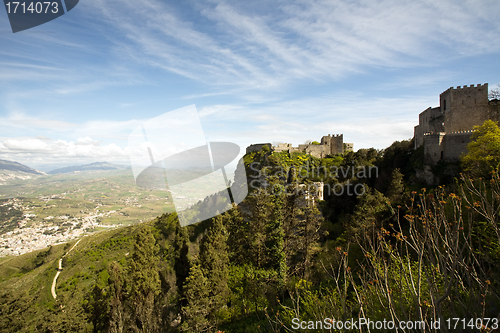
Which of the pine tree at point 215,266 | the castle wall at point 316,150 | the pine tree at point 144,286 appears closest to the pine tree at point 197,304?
the pine tree at point 215,266

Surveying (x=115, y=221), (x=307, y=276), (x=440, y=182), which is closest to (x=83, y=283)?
(x=115, y=221)

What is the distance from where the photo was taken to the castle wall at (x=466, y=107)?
72.9 ft

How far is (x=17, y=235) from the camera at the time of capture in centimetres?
3341

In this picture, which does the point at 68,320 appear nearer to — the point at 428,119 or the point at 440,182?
the point at 440,182

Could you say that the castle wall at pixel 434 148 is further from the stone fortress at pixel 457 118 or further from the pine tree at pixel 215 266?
the pine tree at pixel 215 266

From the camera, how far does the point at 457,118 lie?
23000 millimetres

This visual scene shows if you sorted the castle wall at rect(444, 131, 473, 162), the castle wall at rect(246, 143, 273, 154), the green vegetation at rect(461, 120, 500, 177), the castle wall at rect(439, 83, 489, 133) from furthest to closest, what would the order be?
the castle wall at rect(246, 143, 273, 154)
the castle wall at rect(439, 83, 489, 133)
the castle wall at rect(444, 131, 473, 162)
the green vegetation at rect(461, 120, 500, 177)

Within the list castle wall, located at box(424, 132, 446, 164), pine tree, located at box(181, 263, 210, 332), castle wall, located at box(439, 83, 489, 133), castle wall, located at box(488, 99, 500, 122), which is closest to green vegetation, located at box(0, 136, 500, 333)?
pine tree, located at box(181, 263, 210, 332)

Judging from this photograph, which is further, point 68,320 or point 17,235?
point 17,235

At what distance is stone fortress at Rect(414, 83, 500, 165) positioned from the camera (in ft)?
68.1

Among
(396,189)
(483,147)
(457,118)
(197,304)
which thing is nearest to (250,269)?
(197,304)

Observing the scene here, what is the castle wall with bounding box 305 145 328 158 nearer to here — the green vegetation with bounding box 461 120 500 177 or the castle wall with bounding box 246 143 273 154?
the castle wall with bounding box 246 143 273 154

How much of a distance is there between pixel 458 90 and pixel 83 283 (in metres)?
49.0

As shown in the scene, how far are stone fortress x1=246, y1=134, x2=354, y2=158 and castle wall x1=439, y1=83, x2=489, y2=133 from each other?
17588 millimetres
